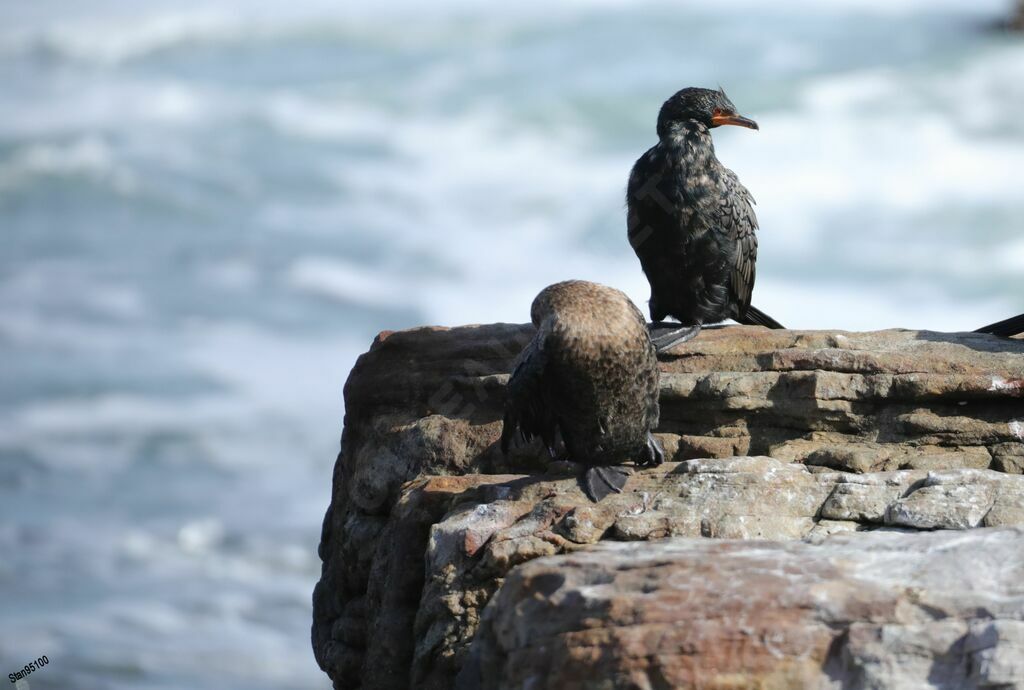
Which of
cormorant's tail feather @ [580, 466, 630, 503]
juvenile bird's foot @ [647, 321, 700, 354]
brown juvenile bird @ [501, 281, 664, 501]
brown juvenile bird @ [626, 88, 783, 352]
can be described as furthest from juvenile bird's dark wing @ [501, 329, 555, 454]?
brown juvenile bird @ [626, 88, 783, 352]

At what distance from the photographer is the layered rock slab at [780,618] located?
4387 millimetres

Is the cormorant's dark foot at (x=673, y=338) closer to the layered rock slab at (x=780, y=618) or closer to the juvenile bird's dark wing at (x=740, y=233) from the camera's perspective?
the juvenile bird's dark wing at (x=740, y=233)

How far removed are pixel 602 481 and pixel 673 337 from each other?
1568mm

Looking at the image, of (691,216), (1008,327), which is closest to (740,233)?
(691,216)

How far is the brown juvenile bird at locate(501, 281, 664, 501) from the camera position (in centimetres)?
634

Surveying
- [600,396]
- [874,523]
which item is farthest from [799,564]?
[600,396]

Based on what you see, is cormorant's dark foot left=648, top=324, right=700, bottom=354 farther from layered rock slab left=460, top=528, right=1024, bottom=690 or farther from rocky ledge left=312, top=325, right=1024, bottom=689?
layered rock slab left=460, top=528, right=1024, bottom=690

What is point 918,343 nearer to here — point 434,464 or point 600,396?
Answer: point 600,396

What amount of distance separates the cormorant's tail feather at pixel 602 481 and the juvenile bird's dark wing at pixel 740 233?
2496mm

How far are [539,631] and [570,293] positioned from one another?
2.12 metres

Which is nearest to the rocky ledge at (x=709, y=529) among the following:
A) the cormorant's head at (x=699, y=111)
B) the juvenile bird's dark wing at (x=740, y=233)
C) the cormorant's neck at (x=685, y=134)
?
the juvenile bird's dark wing at (x=740, y=233)

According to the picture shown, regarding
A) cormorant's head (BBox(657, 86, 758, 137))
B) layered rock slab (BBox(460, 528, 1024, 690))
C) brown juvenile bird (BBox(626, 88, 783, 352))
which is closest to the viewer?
layered rock slab (BBox(460, 528, 1024, 690))

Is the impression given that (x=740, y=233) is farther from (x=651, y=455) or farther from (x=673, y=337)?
(x=651, y=455)

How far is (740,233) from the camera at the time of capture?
8422mm
